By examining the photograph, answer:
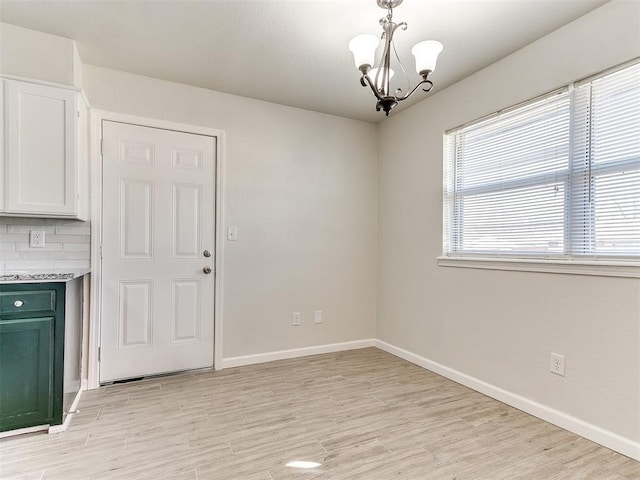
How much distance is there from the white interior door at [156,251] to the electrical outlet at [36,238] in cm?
38

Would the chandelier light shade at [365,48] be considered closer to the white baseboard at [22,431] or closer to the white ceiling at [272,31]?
the white ceiling at [272,31]

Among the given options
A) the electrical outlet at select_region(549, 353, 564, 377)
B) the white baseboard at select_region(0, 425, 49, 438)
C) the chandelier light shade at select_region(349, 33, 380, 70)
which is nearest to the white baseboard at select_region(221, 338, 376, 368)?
the white baseboard at select_region(0, 425, 49, 438)

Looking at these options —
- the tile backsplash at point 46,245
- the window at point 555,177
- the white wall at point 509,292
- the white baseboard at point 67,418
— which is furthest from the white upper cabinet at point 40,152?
the window at point 555,177

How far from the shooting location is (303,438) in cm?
199

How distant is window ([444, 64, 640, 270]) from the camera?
6.26 feet

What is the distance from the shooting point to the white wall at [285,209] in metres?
3.02

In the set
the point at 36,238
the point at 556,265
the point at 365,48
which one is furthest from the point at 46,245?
the point at 556,265

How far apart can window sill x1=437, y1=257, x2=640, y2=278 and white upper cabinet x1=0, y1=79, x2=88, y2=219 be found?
2.82 metres

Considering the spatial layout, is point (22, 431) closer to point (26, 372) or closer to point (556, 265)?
point (26, 372)

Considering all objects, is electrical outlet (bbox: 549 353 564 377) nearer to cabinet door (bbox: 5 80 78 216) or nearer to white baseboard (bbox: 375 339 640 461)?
white baseboard (bbox: 375 339 640 461)

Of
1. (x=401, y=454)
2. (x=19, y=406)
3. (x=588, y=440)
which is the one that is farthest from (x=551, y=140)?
(x=19, y=406)

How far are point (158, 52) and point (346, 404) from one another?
109 inches

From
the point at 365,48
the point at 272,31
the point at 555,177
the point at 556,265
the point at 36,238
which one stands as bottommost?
the point at 556,265

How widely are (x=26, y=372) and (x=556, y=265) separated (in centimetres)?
314
